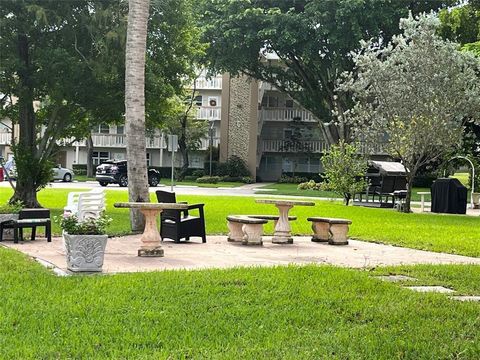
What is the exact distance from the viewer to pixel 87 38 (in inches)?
742

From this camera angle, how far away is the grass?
4754mm

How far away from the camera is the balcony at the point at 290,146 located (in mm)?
54947

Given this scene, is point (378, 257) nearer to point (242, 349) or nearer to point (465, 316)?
point (465, 316)

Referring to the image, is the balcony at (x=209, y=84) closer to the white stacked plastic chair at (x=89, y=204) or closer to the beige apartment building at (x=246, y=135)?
the beige apartment building at (x=246, y=135)

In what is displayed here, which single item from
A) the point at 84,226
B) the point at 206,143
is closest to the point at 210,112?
the point at 206,143

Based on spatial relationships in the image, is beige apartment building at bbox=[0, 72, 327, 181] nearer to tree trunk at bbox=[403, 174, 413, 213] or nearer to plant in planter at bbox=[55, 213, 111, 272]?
tree trunk at bbox=[403, 174, 413, 213]

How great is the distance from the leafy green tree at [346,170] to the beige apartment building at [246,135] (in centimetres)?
2404

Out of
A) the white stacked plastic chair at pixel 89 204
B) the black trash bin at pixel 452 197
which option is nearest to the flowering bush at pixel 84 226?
the white stacked plastic chair at pixel 89 204

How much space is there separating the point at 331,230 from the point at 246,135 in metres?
41.2

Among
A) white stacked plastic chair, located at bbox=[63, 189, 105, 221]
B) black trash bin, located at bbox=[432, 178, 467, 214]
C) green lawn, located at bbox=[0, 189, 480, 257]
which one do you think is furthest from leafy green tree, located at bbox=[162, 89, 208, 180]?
white stacked plastic chair, located at bbox=[63, 189, 105, 221]

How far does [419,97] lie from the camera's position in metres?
23.3

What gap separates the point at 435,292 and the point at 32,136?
16.0 meters

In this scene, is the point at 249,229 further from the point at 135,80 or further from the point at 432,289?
the point at 432,289

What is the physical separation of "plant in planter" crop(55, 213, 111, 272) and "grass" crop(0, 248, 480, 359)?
0.46 m
